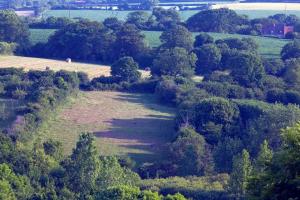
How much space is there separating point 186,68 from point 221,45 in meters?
7.69

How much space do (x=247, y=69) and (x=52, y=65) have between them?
17317mm

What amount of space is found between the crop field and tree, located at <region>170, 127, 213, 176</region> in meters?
24.4

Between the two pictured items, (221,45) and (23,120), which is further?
(221,45)

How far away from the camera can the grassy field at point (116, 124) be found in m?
32.3

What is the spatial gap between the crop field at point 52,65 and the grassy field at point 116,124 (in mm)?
9698

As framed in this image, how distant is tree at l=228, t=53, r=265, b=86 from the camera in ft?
152

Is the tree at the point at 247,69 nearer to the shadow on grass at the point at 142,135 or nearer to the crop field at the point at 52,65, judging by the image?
the crop field at the point at 52,65

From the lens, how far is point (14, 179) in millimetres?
22922

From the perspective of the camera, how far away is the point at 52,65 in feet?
188

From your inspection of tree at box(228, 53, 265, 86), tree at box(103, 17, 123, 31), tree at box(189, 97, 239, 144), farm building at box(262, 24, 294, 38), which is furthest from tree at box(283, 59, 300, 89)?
farm building at box(262, 24, 294, 38)

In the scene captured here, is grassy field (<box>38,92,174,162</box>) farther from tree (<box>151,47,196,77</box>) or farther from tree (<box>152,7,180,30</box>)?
tree (<box>152,7,180,30</box>)

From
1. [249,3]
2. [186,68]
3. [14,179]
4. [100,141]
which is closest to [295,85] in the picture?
[186,68]

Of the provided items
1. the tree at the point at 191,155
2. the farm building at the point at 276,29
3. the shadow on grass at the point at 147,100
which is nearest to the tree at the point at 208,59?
the shadow on grass at the point at 147,100

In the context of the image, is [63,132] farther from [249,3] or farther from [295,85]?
[249,3]
